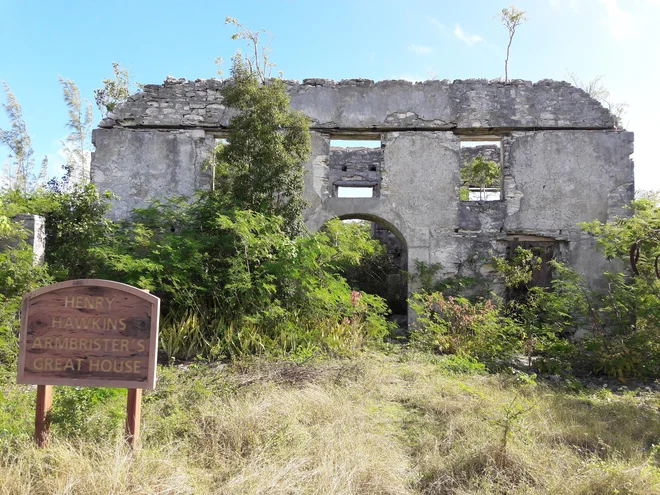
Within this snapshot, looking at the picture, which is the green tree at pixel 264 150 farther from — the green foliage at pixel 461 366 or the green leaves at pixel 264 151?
the green foliage at pixel 461 366

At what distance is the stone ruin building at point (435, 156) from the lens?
974cm

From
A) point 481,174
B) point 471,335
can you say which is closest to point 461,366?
point 471,335

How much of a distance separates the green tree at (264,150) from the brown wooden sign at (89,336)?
15.2 feet

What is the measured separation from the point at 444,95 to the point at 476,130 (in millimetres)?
1014

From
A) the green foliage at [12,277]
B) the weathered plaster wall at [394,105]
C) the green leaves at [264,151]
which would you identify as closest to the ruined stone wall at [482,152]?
the weathered plaster wall at [394,105]

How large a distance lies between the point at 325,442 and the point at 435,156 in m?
7.65

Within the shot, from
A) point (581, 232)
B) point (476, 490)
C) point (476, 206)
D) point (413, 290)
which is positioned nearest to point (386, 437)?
point (476, 490)

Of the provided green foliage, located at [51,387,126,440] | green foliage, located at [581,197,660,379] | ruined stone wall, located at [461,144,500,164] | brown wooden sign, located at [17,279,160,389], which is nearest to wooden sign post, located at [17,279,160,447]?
brown wooden sign, located at [17,279,160,389]

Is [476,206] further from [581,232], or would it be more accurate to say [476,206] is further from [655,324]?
[655,324]

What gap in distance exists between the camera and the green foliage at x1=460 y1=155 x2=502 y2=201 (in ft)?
45.1

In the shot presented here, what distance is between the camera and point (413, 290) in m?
9.66

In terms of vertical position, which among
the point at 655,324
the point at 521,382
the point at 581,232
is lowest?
the point at 521,382

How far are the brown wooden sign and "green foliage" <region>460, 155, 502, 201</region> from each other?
37.5 feet

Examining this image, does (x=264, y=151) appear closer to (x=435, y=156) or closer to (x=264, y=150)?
(x=264, y=150)
